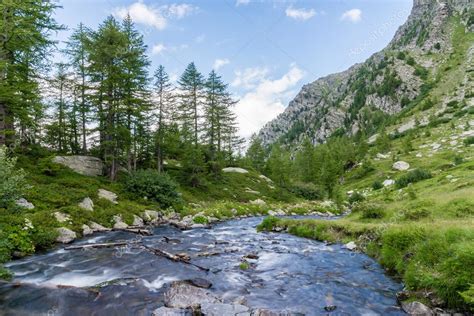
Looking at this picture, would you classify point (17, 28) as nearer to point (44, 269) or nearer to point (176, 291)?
point (44, 269)

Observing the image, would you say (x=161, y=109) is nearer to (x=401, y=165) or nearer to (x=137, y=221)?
(x=137, y=221)

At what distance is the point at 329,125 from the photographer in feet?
629

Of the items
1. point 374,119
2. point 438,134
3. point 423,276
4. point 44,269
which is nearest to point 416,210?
point 423,276

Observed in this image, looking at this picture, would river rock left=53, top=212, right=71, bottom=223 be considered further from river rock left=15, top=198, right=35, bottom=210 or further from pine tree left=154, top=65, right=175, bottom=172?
pine tree left=154, top=65, right=175, bottom=172

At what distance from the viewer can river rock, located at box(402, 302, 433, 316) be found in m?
7.92

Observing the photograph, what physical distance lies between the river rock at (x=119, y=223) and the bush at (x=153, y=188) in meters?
7.29

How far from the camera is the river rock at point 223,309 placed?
315 inches

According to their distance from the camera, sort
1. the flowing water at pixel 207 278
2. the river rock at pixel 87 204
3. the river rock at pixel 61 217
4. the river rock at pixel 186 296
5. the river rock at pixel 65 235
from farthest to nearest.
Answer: the river rock at pixel 87 204 → the river rock at pixel 61 217 → the river rock at pixel 65 235 → the flowing water at pixel 207 278 → the river rock at pixel 186 296

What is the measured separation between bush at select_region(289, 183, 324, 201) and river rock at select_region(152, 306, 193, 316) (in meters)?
61.1

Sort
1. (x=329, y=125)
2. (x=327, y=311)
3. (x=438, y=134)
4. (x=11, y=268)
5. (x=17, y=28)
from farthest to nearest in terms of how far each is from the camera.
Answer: (x=329, y=125), (x=438, y=134), (x=17, y=28), (x=11, y=268), (x=327, y=311)

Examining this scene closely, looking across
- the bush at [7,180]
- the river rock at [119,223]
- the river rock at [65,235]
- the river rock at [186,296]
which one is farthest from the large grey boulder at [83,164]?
the river rock at [186,296]

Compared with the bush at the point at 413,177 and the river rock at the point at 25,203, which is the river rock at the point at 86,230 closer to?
the river rock at the point at 25,203

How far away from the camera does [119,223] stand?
22312 millimetres

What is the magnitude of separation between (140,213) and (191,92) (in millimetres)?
35906
